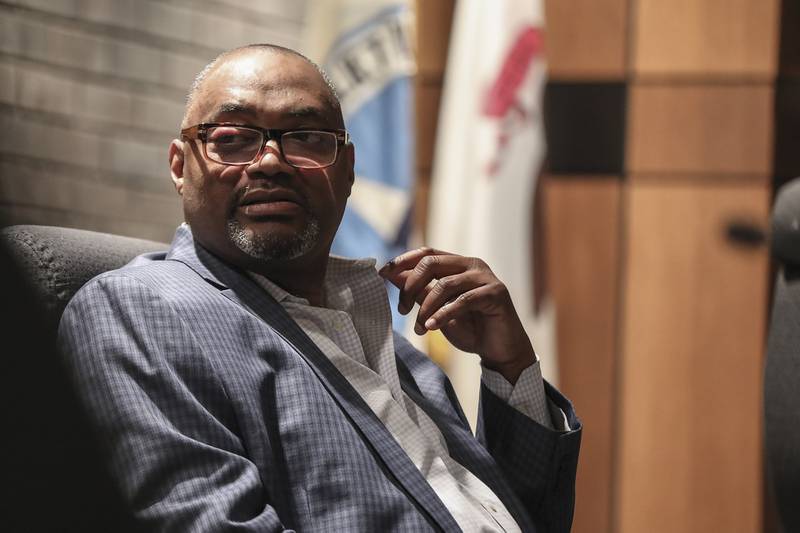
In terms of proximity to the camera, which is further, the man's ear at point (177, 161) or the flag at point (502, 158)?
the flag at point (502, 158)

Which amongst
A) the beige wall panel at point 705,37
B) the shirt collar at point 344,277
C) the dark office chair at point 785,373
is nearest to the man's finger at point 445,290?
the shirt collar at point 344,277

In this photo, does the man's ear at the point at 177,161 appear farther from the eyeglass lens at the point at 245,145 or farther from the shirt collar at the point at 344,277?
the shirt collar at the point at 344,277

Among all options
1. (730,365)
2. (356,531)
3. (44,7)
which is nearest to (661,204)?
(730,365)

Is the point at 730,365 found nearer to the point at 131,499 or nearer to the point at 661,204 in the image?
the point at 661,204

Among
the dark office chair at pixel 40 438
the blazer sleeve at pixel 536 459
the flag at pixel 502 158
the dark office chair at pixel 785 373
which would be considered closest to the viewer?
the dark office chair at pixel 40 438

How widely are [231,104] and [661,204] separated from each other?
8.74 feet

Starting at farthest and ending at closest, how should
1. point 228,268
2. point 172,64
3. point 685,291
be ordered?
point 685,291
point 172,64
point 228,268

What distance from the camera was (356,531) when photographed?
3.68 ft

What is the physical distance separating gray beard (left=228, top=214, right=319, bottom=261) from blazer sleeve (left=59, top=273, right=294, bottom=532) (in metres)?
0.19

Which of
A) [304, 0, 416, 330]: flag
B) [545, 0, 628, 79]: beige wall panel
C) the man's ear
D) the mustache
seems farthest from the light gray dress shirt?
[545, 0, 628, 79]: beige wall panel

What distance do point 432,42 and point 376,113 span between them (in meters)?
0.58

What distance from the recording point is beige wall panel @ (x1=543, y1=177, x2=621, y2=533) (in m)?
3.73

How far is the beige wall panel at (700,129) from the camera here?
3693 millimetres

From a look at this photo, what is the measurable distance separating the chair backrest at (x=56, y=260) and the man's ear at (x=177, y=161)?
0.51ft
